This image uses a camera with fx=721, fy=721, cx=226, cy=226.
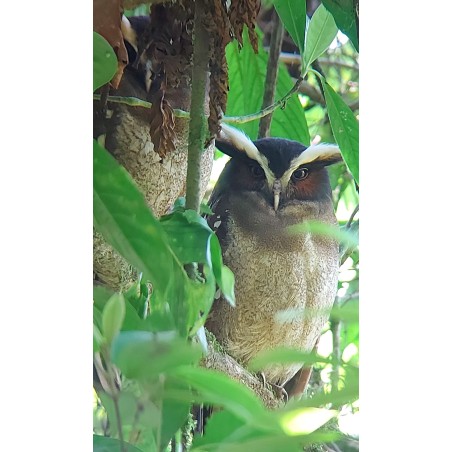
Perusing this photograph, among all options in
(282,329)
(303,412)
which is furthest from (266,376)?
(303,412)

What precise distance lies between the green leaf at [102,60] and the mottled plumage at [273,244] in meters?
0.15

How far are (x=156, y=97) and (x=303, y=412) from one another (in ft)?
1.07

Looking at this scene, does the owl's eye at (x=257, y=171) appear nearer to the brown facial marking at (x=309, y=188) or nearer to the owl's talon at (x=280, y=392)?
the brown facial marking at (x=309, y=188)

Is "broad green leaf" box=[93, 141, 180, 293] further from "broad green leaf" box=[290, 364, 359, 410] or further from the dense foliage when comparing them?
"broad green leaf" box=[290, 364, 359, 410]

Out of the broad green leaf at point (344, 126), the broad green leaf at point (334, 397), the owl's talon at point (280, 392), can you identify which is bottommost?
the owl's talon at point (280, 392)

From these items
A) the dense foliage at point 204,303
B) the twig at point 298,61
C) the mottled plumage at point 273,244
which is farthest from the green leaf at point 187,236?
the twig at point 298,61

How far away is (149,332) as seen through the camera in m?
0.56

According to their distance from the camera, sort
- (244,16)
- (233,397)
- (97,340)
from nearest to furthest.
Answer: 1. (233,397)
2. (97,340)
3. (244,16)

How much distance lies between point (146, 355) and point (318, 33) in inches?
15.3

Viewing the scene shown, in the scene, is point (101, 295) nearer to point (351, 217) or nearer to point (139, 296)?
point (139, 296)

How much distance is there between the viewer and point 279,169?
758 millimetres

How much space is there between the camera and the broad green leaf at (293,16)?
704 mm

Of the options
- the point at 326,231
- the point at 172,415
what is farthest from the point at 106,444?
the point at 326,231
